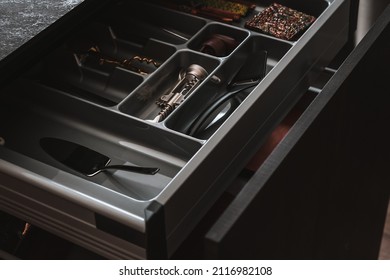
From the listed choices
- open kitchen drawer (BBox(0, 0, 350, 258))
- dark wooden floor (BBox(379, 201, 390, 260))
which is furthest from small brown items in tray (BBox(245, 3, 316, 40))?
dark wooden floor (BBox(379, 201, 390, 260))

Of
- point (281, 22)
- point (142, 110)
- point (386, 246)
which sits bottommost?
point (386, 246)

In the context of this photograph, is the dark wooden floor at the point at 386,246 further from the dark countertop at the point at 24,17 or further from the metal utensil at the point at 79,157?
the dark countertop at the point at 24,17

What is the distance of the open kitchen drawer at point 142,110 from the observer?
0.94m

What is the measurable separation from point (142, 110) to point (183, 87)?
0.25 feet

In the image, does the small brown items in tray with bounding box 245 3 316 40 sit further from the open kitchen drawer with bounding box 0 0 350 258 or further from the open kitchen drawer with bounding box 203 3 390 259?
the open kitchen drawer with bounding box 203 3 390 259

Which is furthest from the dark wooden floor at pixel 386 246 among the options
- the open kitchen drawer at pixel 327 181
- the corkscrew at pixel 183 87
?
the corkscrew at pixel 183 87

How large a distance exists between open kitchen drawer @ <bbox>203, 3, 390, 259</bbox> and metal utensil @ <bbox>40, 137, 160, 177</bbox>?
0.21 meters

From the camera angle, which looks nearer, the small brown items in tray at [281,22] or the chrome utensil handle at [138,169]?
the chrome utensil handle at [138,169]

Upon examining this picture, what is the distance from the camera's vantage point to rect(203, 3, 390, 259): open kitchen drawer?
0.82 m

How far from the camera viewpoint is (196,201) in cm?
96

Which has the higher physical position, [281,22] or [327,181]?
[281,22]

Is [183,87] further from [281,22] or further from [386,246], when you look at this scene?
[386,246]

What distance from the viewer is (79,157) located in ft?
3.48

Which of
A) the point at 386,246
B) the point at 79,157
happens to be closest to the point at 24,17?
the point at 79,157
